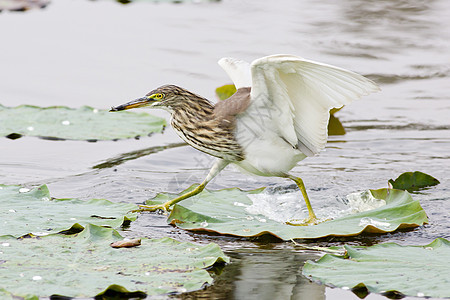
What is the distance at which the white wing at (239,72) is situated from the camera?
5145mm

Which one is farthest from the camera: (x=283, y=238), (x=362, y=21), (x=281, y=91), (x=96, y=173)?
(x=362, y=21)

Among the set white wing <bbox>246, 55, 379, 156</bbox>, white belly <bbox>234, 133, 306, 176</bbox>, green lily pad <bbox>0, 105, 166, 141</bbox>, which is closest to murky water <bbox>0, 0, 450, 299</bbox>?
green lily pad <bbox>0, 105, 166, 141</bbox>

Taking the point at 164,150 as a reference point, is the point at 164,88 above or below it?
above

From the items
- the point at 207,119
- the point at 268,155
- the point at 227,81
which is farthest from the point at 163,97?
the point at 227,81

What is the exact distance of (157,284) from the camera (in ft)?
11.1

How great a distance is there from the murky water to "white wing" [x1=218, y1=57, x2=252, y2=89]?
82 cm

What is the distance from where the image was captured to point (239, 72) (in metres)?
5.18

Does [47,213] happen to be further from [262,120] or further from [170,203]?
[262,120]

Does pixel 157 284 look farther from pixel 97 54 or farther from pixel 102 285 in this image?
pixel 97 54

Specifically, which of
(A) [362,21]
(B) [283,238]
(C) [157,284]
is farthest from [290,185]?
(A) [362,21]

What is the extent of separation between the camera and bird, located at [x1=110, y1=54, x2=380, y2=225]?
14.5 feet

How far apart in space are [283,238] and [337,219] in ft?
1.63

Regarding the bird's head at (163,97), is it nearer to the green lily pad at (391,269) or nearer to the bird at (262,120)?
the bird at (262,120)

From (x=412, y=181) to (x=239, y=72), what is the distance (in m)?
1.37
